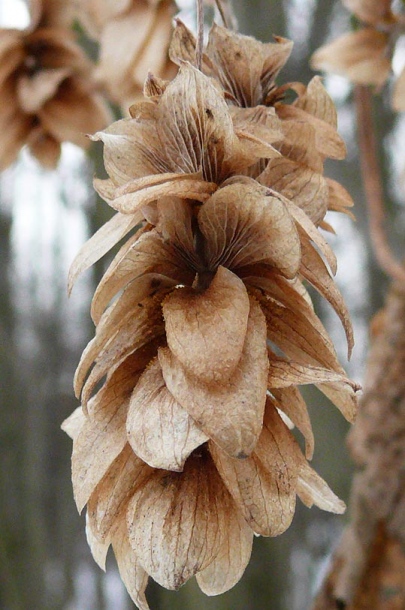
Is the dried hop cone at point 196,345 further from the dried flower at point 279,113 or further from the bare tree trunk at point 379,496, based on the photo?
the bare tree trunk at point 379,496

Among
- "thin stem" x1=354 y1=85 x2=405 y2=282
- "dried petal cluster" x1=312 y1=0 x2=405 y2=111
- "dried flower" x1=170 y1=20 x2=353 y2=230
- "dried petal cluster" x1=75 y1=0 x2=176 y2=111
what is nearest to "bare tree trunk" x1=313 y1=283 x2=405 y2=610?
"thin stem" x1=354 y1=85 x2=405 y2=282

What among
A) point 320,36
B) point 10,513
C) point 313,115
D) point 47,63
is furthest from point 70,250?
point 313,115

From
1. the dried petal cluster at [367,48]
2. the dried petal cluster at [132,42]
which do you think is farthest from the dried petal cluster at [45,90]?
the dried petal cluster at [367,48]

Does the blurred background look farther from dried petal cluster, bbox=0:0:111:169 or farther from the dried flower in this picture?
the dried flower

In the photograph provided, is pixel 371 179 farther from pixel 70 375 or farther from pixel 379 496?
pixel 70 375

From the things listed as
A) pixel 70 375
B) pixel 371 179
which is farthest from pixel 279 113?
pixel 70 375

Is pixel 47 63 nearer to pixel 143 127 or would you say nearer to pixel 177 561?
pixel 143 127
